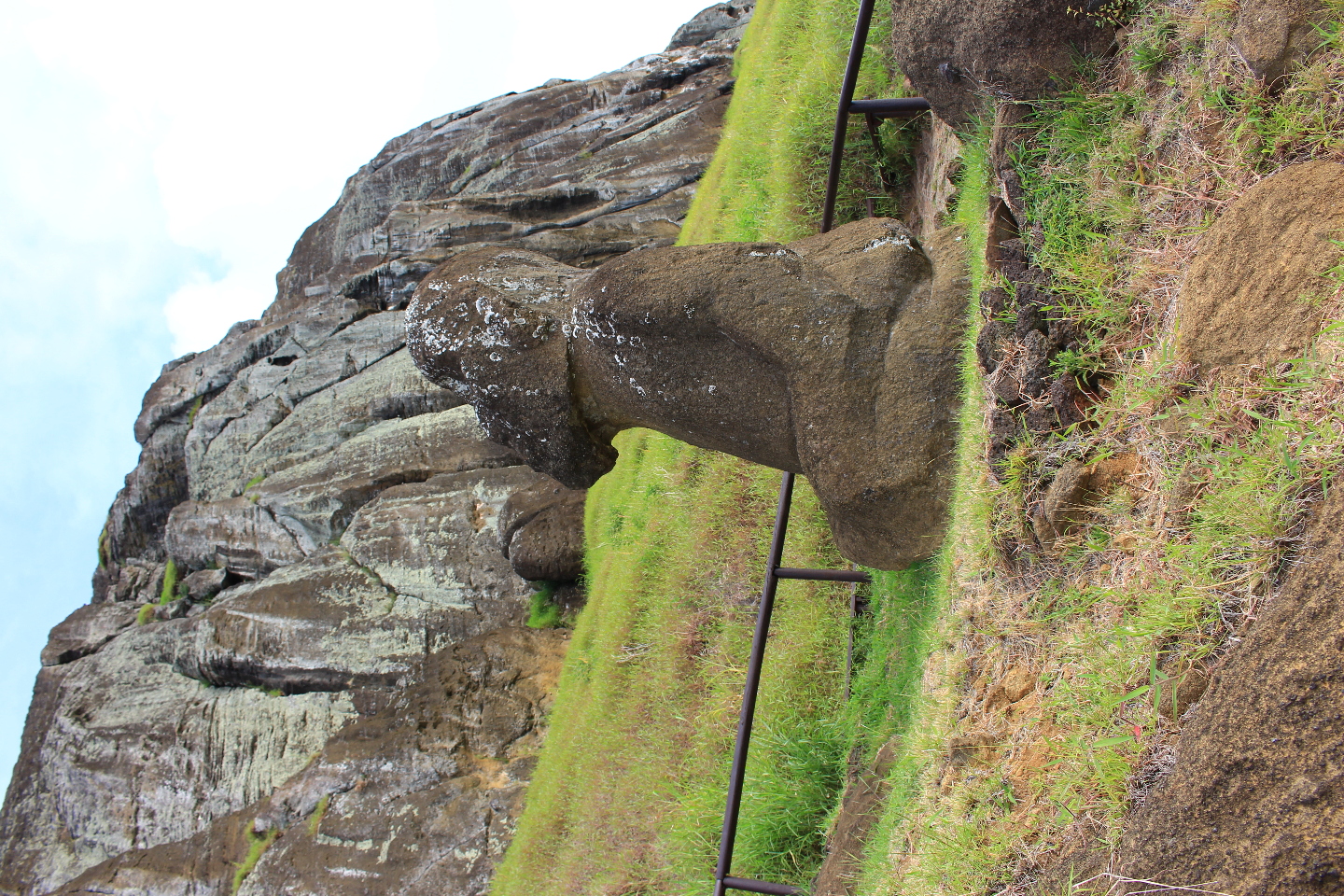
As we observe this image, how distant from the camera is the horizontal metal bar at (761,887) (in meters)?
5.03

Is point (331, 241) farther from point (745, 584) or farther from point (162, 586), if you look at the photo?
point (745, 584)

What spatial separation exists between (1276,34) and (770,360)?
232 centimetres

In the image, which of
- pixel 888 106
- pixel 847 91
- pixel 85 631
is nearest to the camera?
pixel 847 91

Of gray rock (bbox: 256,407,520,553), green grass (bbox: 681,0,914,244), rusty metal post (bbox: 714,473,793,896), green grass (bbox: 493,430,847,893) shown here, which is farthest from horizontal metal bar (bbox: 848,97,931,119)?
gray rock (bbox: 256,407,520,553)

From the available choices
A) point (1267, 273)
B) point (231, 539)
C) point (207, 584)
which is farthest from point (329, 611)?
point (1267, 273)

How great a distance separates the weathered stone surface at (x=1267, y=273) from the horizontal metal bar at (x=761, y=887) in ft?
12.2

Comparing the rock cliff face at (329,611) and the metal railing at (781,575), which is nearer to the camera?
the metal railing at (781,575)

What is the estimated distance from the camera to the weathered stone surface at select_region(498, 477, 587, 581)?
11.7 m

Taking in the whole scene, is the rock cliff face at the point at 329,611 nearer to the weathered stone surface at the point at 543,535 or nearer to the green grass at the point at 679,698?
the weathered stone surface at the point at 543,535

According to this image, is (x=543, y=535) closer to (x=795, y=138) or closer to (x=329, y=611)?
(x=329, y=611)

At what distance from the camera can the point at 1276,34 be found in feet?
9.48

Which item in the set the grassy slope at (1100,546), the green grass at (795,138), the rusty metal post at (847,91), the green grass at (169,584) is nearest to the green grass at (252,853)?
the green grass at (169,584)

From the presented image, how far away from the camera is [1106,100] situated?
367 centimetres

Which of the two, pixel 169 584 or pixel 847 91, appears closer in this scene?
pixel 847 91
